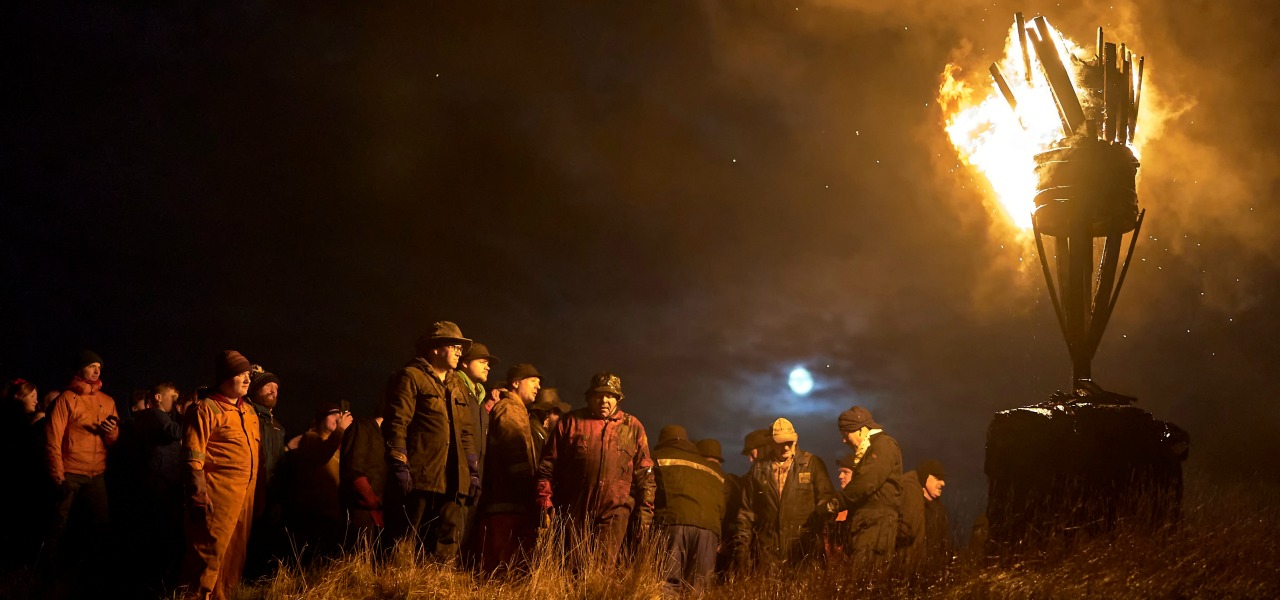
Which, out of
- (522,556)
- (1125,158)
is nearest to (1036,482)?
(1125,158)

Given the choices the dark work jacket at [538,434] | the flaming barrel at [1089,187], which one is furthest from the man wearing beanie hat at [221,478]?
the flaming barrel at [1089,187]

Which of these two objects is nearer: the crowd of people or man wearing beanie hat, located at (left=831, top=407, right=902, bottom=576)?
A: the crowd of people

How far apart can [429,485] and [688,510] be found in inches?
94.9

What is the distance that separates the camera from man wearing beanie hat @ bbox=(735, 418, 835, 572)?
29.1 ft

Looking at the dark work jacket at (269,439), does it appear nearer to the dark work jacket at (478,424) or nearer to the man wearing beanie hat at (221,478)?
the man wearing beanie hat at (221,478)

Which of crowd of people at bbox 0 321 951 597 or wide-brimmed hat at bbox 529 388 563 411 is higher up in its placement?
wide-brimmed hat at bbox 529 388 563 411

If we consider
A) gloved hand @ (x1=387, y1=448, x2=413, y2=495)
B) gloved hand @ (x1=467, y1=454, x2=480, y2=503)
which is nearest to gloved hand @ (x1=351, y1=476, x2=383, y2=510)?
gloved hand @ (x1=387, y1=448, x2=413, y2=495)

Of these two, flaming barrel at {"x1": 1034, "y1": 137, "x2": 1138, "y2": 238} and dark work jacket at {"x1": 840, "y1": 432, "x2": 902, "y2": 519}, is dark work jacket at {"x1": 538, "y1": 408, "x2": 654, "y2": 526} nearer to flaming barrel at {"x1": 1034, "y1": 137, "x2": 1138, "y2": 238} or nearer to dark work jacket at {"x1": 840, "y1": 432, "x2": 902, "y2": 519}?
dark work jacket at {"x1": 840, "y1": 432, "x2": 902, "y2": 519}

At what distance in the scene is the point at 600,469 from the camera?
7957mm

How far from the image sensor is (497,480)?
8.24 metres

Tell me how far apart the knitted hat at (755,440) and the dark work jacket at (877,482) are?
41.9 inches

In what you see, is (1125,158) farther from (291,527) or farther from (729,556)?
(291,527)

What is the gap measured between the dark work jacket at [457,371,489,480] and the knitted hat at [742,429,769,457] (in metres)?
2.86

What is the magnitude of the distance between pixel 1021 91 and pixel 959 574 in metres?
4.24
